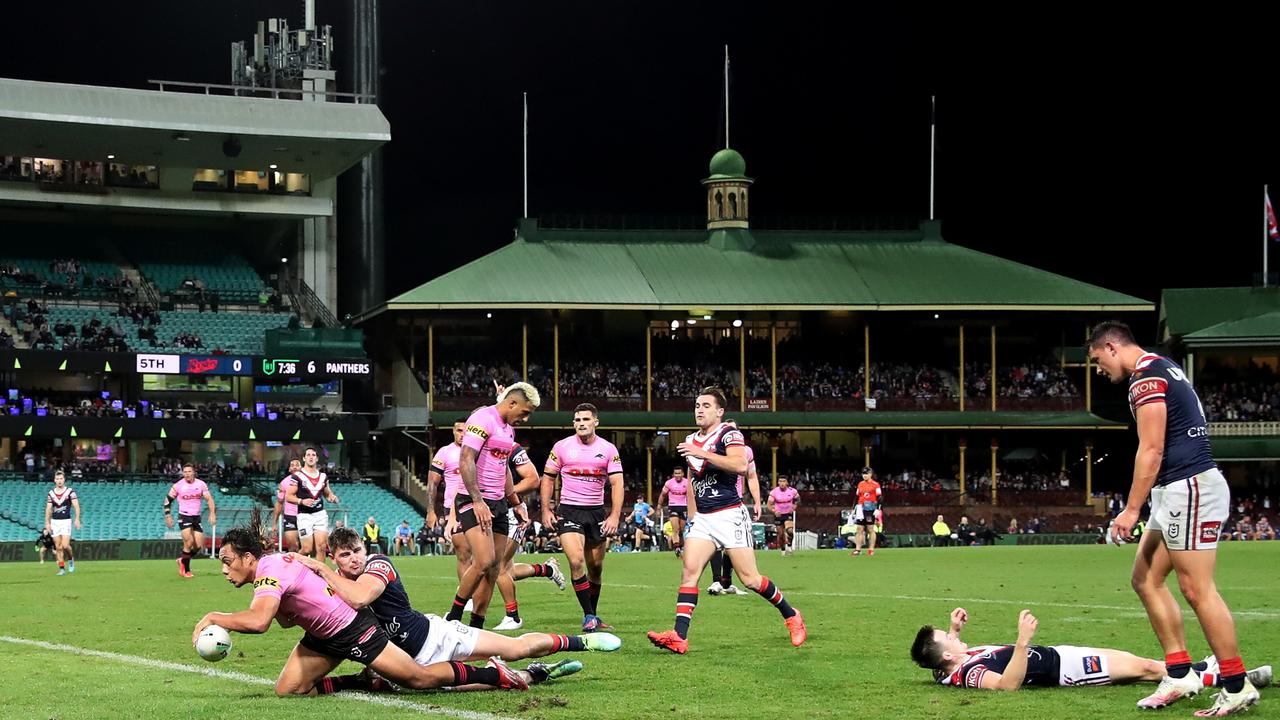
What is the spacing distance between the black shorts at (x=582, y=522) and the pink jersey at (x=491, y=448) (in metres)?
1.32

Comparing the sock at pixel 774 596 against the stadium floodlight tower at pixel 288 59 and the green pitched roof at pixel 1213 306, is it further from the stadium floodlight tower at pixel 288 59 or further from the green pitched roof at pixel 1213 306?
the green pitched roof at pixel 1213 306

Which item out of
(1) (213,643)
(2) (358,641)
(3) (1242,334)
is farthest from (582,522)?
(3) (1242,334)

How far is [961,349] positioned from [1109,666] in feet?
194

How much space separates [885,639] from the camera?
53.2ft

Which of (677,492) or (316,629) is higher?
(316,629)

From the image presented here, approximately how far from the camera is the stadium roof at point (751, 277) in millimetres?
71188

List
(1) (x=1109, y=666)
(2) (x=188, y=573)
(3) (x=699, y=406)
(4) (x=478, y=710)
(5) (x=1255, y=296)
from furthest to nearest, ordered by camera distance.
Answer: (5) (x=1255, y=296) → (2) (x=188, y=573) → (3) (x=699, y=406) → (1) (x=1109, y=666) → (4) (x=478, y=710)

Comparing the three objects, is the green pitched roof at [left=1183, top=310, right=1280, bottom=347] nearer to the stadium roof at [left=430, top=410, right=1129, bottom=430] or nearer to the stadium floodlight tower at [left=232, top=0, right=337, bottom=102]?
the stadium roof at [left=430, top=410, right=1129, bottom=430]

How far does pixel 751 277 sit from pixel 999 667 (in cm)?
6256

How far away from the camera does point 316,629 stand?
37.7 ft

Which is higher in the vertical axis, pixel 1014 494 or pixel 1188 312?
pixel 1188 312

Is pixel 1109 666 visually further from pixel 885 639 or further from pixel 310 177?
pixel 310 177

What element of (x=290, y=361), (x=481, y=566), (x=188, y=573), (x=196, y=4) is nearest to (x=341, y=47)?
(x=196, y=4)

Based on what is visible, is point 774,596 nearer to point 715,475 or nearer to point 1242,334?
point 715,475
